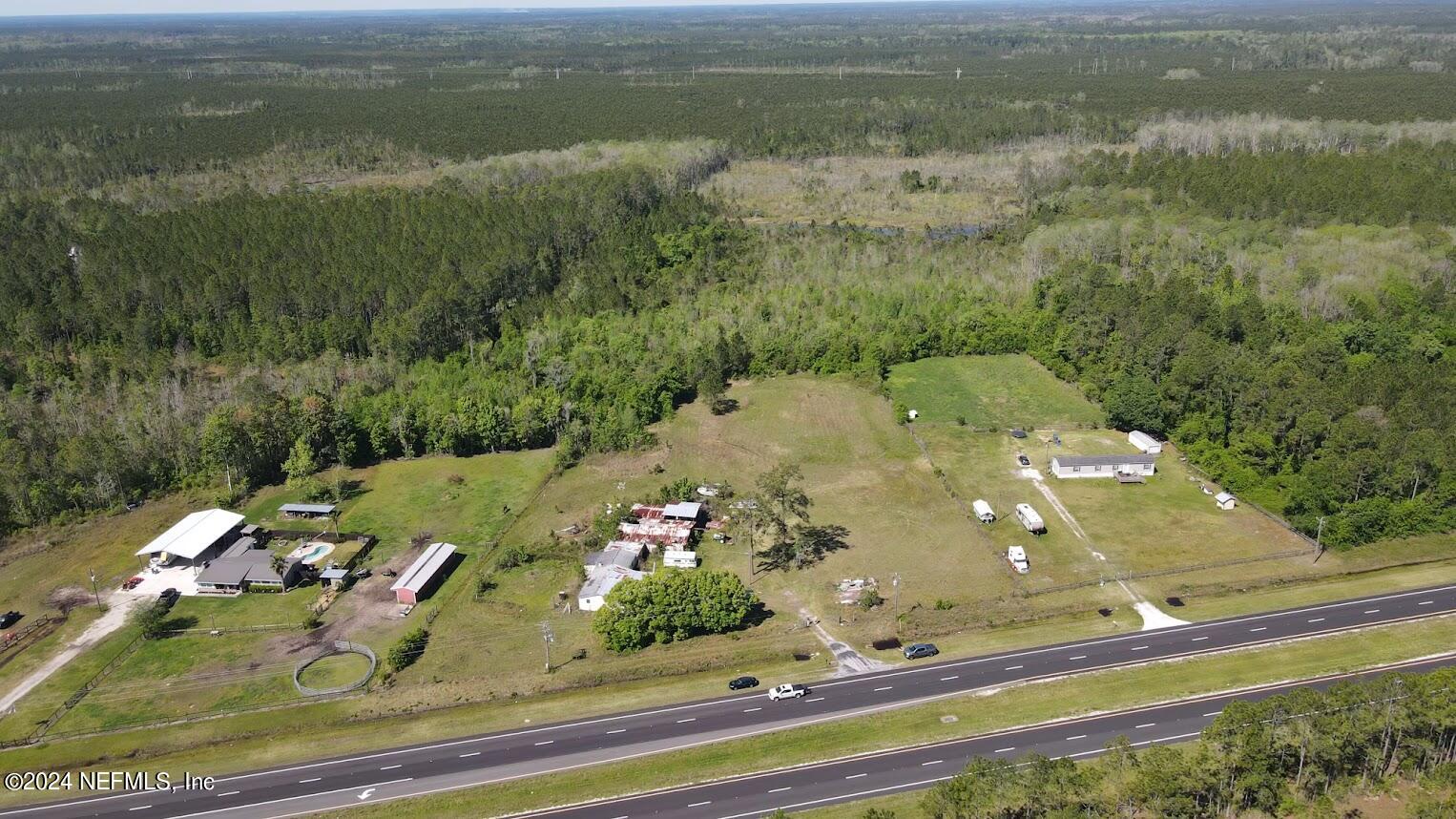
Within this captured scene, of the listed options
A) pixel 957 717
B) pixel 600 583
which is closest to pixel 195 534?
pixel 600 583

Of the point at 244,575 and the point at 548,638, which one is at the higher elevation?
the point at 244,575

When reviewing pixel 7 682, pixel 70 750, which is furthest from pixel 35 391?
pixel 70 750

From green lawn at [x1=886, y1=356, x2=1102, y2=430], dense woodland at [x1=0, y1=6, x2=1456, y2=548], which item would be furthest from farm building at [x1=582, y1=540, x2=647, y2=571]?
green lawn at [x1=886, y1=356, x2=1102, y2=430]

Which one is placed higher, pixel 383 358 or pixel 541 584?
pixel 383 358

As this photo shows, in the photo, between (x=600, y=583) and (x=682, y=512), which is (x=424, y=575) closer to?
(x=600, y=583)

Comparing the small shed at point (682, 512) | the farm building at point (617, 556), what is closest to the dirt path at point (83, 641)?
the farm building at point (617, 556)

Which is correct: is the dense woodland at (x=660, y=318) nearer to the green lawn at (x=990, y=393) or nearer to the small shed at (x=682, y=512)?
the green lawn at (x=990, y=393)

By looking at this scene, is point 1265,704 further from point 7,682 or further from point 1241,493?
point 7,682
